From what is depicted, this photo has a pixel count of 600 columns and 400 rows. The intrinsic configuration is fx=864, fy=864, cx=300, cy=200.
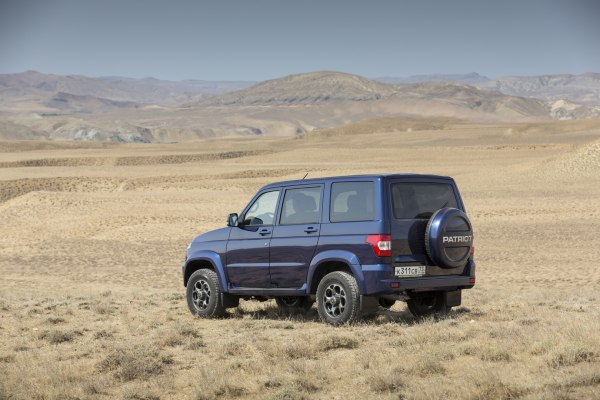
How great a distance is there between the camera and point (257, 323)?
11617 mm

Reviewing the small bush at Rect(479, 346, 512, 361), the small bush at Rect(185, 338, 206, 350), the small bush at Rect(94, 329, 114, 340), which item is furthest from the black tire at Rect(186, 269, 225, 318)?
the small bush at Rect(479, 346, 512, 361)

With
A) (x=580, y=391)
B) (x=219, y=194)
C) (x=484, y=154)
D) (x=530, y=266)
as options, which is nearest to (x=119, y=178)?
(x=219, y=194)

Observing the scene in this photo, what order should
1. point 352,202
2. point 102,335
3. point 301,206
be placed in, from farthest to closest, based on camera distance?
point 301,206
point 102,335
point 352,202

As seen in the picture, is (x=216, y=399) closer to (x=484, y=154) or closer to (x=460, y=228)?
(x=460, y=228)

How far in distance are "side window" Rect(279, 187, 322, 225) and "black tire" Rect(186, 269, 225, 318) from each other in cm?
156

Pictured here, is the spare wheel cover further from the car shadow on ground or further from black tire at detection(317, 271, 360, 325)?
black tire at detection(317, 271, 360, 325)

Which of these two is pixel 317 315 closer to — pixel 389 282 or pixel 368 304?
pixel 368 304

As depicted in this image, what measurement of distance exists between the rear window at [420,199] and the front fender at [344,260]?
74cm

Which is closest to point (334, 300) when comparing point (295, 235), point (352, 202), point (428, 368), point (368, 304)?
point (368, 304)

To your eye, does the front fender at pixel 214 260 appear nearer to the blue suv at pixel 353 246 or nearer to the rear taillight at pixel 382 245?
the blue suv at pixel 353 246

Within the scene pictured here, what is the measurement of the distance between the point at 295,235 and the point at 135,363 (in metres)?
3.36

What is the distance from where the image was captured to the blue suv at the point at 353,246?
33.9 ft

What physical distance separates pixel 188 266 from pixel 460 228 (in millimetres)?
4443

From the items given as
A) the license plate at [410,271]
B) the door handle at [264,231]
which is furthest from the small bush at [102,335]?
the license plate at [410,271]
